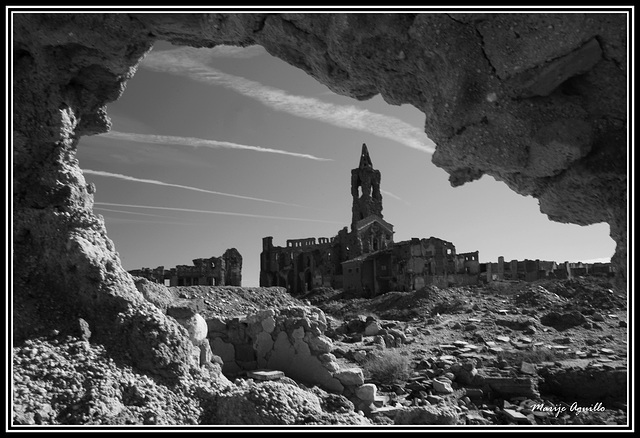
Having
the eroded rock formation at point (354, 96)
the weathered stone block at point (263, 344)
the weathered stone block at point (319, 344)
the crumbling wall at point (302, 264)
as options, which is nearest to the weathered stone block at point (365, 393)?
the weathered stone block at point (319, 344)

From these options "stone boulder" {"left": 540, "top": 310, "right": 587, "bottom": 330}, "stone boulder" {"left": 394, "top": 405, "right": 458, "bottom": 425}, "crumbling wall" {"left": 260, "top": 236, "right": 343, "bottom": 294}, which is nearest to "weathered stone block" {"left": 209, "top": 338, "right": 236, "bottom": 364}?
"stone boulder" {"left": 394, "top": 405, "right": 458, "bottom": 425}

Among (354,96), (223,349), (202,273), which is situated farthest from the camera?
(202,273)

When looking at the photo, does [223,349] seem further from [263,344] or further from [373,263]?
[373,263]

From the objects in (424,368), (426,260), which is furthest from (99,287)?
(426,260)

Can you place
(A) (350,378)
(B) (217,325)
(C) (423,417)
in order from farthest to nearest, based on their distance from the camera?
(B) (217,325) → (A) (350,378) → (C) (423,417)

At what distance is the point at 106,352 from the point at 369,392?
12.0ft

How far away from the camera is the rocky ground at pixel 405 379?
13.5 feet

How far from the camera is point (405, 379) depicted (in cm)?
893

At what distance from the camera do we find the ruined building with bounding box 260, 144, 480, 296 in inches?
1448

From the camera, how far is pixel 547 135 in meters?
4.03

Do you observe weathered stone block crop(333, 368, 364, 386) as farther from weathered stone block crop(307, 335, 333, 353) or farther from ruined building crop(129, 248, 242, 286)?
ruined building crop(129, 248, 242, 286)

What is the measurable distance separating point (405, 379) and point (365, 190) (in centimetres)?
4578

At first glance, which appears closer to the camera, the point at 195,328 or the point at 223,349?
the point at 195,328

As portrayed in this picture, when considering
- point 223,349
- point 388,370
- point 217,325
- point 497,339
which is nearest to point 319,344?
point 223,349
